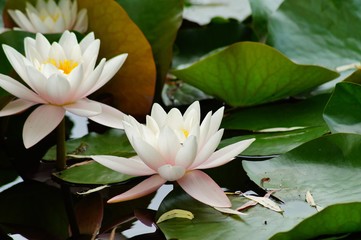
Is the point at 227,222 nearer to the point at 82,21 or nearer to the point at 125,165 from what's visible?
the point at 125,165

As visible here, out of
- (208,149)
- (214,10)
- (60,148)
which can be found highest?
(208,149)

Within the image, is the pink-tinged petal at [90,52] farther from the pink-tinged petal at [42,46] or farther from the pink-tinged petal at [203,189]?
the pink-tinged petal at [203,189]

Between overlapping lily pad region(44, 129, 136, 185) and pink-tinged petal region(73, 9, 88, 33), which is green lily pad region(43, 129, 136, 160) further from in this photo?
pink-tinged petal region(73, 9, 88, 33)

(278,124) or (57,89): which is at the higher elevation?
(57,89)

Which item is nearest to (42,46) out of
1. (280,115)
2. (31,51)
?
(31,51)

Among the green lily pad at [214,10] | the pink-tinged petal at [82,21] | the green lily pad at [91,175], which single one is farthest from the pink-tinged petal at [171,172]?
the green lily pad at [214,10]

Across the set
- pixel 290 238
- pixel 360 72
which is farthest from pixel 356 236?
pixel 360 72

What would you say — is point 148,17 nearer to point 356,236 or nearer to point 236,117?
point 236,117

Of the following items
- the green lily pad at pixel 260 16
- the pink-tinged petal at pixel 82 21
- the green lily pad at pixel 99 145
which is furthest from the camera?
the green lily pad at pixel 260 16
